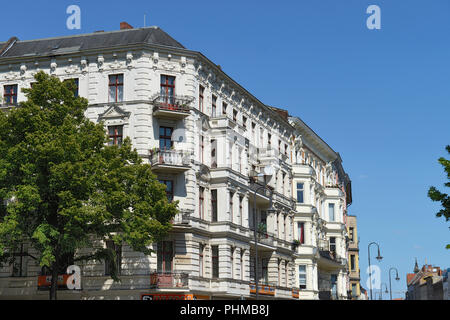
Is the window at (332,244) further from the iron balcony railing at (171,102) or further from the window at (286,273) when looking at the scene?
the iron balcony railing at (171,102)

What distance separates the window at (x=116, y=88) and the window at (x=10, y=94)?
22.8 ft

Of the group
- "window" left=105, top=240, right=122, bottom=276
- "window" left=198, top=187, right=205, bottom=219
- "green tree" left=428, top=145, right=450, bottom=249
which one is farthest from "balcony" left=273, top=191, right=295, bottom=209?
"green tree" left=428, top=145, right=450, bottom=249

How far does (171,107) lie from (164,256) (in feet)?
29.5

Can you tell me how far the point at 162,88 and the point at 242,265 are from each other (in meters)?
13.5

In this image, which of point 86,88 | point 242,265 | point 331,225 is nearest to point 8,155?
point 86,88

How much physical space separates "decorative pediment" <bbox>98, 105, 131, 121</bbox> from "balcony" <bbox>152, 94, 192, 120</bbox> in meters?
1.82

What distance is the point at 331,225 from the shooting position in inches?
2768

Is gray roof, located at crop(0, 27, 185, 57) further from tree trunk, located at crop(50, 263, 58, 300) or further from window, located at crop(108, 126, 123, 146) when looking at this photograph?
tree trunk, located at crop(50, 263, 58, 300)

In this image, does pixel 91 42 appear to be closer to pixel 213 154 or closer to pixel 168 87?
pixel 168 87

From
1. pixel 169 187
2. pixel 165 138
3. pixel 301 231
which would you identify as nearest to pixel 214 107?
pixel 165 138

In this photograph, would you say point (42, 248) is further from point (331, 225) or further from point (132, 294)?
point (331, 225)

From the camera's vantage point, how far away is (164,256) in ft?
123

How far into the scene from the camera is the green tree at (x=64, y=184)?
3039 centimetres
